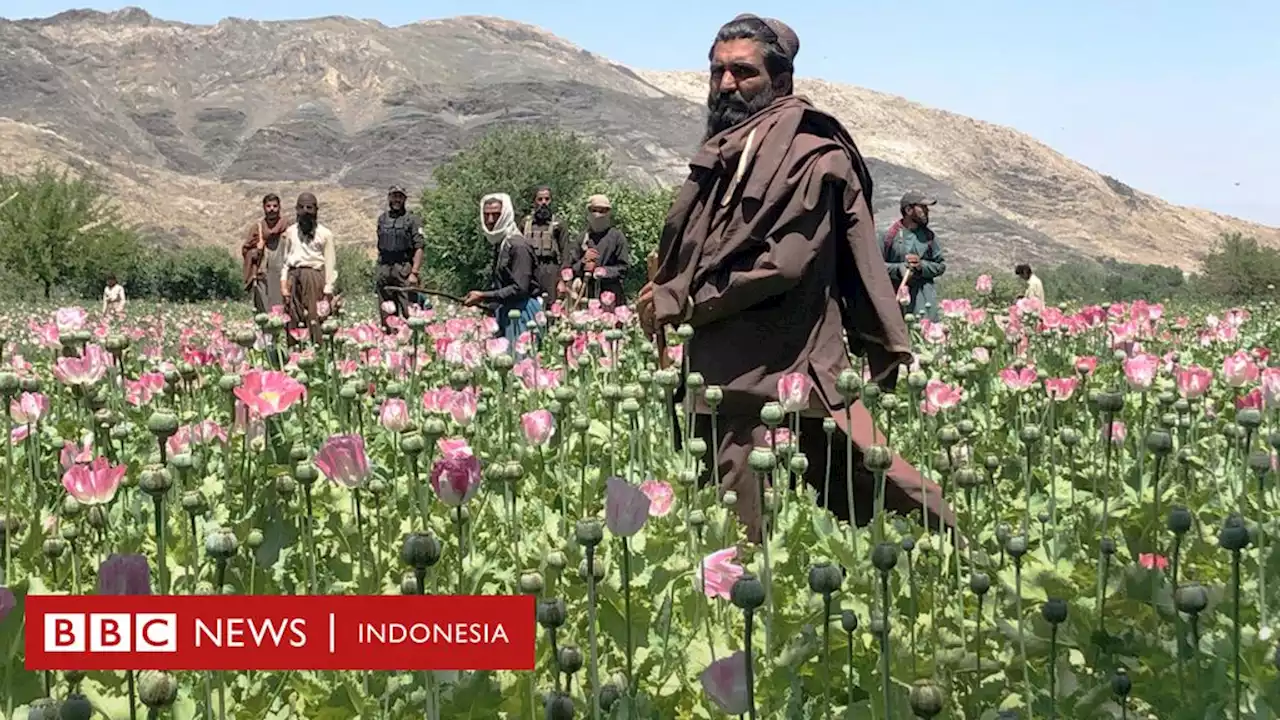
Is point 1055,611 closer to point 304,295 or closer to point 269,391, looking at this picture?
point 269,391

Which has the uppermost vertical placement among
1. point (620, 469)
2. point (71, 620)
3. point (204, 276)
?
point (71, 620)

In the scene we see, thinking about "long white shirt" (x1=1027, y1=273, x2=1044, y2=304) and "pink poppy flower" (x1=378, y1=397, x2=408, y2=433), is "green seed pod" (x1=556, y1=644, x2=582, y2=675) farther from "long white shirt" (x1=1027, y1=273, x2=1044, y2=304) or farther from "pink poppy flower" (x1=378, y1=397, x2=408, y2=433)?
"long white shirt" (x1=1027, y1=273, x2=1044, y2=304)

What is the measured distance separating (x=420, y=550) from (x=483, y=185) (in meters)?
40.4

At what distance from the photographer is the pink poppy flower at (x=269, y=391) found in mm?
2725

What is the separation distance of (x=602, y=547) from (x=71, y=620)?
153cm

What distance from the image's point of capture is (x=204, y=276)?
42.1 meters

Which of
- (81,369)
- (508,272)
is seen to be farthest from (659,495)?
(508,272)

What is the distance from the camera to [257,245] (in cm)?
911

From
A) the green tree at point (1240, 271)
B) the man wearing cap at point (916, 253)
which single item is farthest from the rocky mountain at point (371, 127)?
the man wearing cap at point (916, 253)

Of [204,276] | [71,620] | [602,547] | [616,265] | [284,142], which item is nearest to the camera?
[71,620]

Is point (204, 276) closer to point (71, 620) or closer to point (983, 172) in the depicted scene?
point (71, 620)

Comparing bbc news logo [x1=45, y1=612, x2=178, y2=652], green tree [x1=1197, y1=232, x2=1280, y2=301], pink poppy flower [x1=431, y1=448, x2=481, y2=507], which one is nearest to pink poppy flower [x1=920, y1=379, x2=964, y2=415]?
pink poppy flower [x1=431, y1=448, x2=481, y2=507]

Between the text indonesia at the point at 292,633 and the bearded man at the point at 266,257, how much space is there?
282 inches

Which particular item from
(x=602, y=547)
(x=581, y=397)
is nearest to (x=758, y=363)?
(x=602, y=547)
